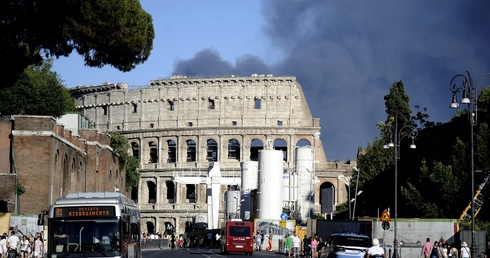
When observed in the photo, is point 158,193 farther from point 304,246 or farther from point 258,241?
point 304,246

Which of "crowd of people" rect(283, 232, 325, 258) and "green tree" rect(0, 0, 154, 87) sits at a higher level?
"green tree" rect(0, 0, 154, 87)

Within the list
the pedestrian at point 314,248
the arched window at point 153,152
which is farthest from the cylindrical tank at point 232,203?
the pedestrian at point 314,248

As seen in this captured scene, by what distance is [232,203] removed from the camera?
11562 cm

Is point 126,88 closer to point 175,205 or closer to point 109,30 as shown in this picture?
point 175,205

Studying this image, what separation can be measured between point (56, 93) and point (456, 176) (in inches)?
1359

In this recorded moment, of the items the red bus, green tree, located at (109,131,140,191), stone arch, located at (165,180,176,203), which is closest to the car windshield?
the red bus

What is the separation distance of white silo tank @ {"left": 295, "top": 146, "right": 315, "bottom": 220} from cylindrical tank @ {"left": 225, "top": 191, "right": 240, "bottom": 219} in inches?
324

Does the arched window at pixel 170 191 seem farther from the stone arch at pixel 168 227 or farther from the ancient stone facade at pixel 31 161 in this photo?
the ancient stone facade at pixel 31 161

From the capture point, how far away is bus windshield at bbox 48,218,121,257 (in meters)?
27.2

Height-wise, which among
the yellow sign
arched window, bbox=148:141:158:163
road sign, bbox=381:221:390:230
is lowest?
the yellow sign

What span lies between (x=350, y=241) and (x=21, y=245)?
15.4m

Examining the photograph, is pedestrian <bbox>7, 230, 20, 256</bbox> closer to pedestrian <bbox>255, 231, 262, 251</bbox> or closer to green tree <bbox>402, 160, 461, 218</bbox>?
green tree <bbox>402, 160, 461, 218</bbox>

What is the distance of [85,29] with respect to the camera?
92.7 ft

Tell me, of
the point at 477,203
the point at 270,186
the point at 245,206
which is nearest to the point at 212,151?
the point at 245,206
